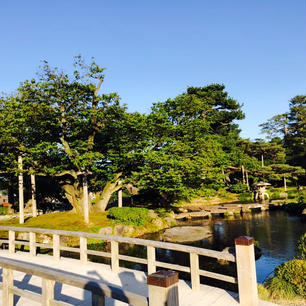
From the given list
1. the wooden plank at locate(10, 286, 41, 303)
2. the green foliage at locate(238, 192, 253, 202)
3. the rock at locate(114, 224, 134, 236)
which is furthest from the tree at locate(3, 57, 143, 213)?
the green foliage at locate(238, 192, 253, 202)

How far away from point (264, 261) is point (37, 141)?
71.5 ft

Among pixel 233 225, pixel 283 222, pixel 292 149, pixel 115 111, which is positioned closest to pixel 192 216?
pixel 233 225

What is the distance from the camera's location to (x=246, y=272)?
608 centimetres

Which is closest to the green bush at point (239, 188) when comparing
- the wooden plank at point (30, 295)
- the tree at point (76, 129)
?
the tree at point (76, 129)

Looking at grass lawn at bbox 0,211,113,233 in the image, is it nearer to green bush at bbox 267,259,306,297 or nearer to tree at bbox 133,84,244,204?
tree at bbox 133,84,244,204

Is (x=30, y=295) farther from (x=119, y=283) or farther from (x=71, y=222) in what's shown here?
(x=71, y=222)

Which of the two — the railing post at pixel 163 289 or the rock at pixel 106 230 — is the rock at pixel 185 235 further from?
the railing post at pixel 163 289

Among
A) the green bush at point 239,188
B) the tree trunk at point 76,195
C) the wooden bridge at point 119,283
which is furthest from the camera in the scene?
the green bush at point 239,188

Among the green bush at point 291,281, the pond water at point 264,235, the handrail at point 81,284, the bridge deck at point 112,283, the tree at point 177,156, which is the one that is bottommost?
the pond water at point 264,235

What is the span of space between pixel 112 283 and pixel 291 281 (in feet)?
18.4

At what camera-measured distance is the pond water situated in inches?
608

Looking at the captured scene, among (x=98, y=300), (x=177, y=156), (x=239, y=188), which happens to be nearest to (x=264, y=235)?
(x=177, y=156)

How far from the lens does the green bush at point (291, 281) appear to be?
842 centimetres

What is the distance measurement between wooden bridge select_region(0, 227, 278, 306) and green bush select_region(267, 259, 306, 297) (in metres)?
2.76
